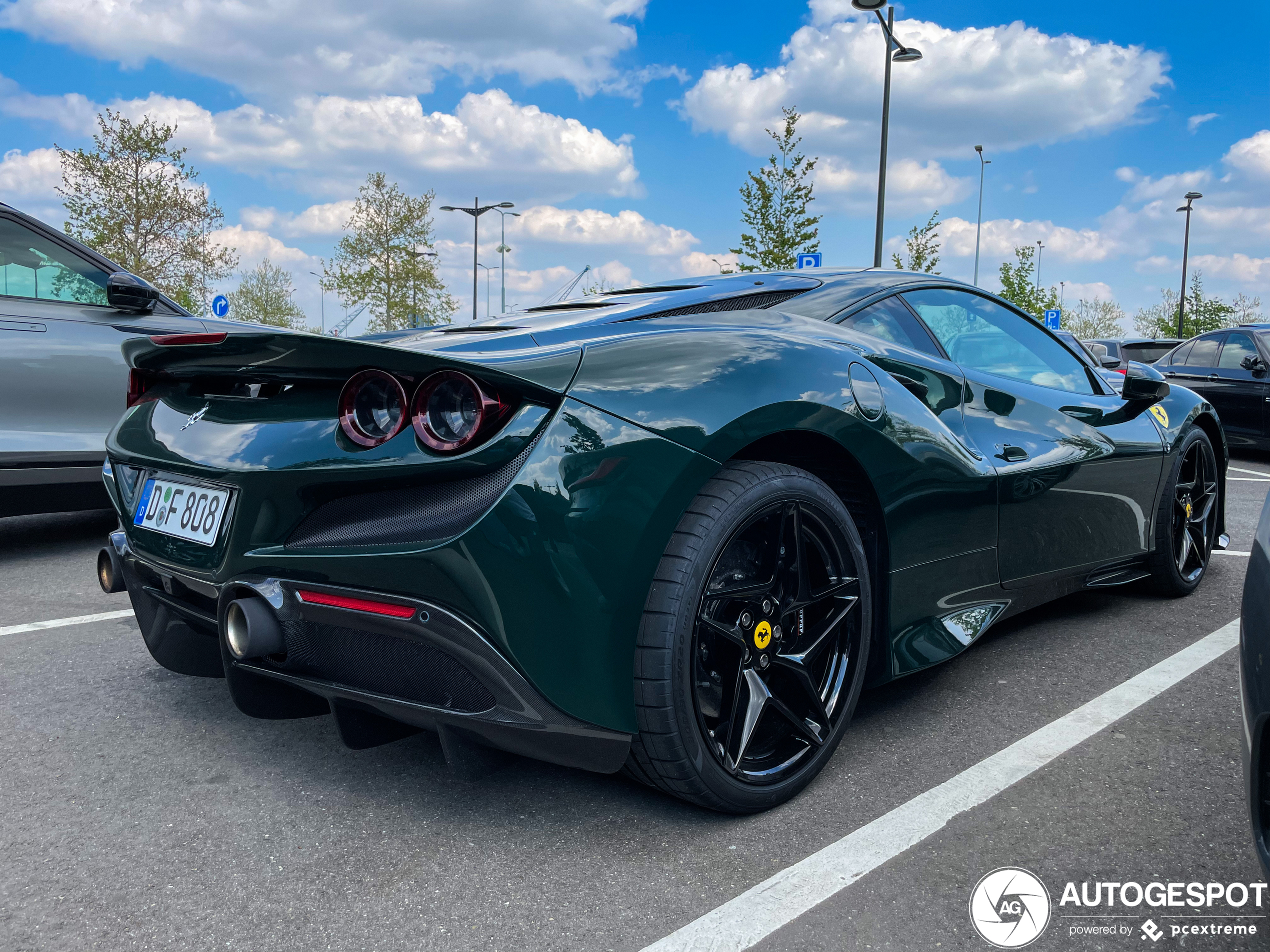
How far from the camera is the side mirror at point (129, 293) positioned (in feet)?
15.0

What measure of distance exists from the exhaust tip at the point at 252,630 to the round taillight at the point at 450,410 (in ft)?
1.54

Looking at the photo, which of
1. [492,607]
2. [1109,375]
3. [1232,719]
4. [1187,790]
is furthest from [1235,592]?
[492,607]

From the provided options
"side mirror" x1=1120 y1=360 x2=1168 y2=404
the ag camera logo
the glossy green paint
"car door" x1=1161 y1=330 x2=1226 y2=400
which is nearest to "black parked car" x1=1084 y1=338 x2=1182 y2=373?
"car door" x1=1161 y1=330 x2=1226 y2=400

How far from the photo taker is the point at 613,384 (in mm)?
1903

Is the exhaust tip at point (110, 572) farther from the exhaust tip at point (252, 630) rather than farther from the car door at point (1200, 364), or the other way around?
the car door at point (1200, 364)

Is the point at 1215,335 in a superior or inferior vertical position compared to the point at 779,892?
superior

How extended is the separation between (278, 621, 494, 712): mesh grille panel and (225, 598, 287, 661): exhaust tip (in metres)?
0.02

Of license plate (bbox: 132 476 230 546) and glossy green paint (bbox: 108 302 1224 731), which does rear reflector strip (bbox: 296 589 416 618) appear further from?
license plate (bbox: 132 476 230 546)

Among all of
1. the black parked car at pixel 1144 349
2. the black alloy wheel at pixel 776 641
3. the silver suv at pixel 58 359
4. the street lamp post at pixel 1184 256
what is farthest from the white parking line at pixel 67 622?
the street lamp post at pixel 1184 256

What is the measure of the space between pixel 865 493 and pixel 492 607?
107cm

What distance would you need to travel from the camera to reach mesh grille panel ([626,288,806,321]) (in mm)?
2623

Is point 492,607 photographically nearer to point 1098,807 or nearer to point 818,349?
point 818,349

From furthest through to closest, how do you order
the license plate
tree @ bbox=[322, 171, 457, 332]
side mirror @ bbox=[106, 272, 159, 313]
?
tree @ bbox=[322, 171, 457, 332] → side mirror @ bbox=[106, 272, 159, 313] → the license plate

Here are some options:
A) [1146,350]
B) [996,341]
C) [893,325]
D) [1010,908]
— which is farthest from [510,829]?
[1146,350]
